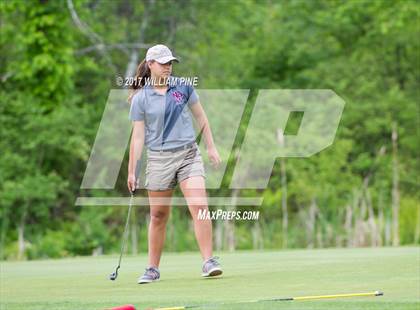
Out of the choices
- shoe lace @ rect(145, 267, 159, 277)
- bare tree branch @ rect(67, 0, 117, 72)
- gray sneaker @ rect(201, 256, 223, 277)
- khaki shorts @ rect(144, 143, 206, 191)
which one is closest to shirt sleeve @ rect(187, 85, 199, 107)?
khaki shorts @ rect(144, 143, 206, 191)

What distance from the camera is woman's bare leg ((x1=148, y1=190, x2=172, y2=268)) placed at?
8766 millimetres

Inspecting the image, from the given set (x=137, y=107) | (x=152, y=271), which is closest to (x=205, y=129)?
(x=137, y=107)

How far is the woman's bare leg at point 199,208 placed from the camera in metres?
8.59

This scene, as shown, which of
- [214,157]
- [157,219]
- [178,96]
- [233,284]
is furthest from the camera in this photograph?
[157,219]

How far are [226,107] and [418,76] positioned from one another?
6333 mm

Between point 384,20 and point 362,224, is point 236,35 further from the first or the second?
point 362,224

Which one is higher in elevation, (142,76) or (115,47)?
(115,47)

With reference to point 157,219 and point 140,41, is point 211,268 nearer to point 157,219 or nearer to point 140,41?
point 157,219

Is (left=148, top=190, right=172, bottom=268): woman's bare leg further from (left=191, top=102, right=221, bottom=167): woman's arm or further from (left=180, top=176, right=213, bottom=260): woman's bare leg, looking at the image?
(left=191, top=102, right=221, bottom=167): woman's arm

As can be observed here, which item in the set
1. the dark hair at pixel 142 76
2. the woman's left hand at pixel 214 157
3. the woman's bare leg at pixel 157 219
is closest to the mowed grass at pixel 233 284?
the woman's bare leg at pixel 157 219

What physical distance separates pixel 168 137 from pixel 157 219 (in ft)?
2.35

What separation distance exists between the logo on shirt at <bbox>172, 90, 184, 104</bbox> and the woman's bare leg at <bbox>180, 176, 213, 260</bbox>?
2.09ft

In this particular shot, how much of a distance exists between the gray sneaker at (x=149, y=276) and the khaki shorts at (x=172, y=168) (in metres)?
0.66

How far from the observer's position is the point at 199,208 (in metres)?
8.61
